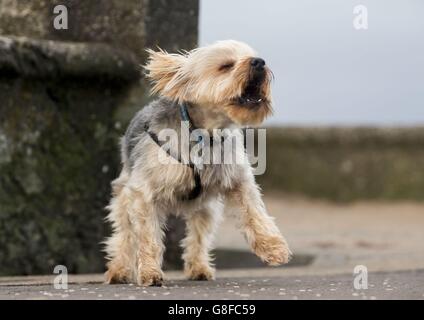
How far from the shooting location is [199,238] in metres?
7.96

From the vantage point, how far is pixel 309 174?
628 inches

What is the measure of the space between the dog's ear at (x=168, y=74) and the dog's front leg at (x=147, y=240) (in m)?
0.64

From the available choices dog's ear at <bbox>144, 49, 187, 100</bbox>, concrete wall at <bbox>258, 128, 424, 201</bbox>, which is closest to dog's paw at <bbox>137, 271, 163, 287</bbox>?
dog's ear at <bbox>144, 49, 187, 100</bbox>

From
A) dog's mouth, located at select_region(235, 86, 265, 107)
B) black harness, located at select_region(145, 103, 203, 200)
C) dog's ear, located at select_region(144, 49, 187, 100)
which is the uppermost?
dog's ear, located at select_region(144, 49, 187, 100)

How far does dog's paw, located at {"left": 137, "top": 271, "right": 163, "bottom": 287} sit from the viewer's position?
6914 mm

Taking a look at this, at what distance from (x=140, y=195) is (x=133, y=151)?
0.36 m

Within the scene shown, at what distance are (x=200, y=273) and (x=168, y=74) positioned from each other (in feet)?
4.51

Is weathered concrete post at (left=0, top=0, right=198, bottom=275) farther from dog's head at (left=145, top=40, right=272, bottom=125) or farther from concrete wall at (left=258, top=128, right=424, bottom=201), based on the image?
concrete wall at (left=258, top=128, right=424, bottom=201)

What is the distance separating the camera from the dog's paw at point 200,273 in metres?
7.84

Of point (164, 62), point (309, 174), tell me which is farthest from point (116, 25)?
point (309, 174)

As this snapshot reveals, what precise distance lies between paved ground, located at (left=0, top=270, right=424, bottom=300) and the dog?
0.80 feet

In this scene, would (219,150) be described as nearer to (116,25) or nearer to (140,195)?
(140,195)

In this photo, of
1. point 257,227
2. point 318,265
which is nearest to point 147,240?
point 257,227

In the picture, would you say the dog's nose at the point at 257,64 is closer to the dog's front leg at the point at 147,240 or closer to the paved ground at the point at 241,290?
the dog's front leg at the point at 147,240
